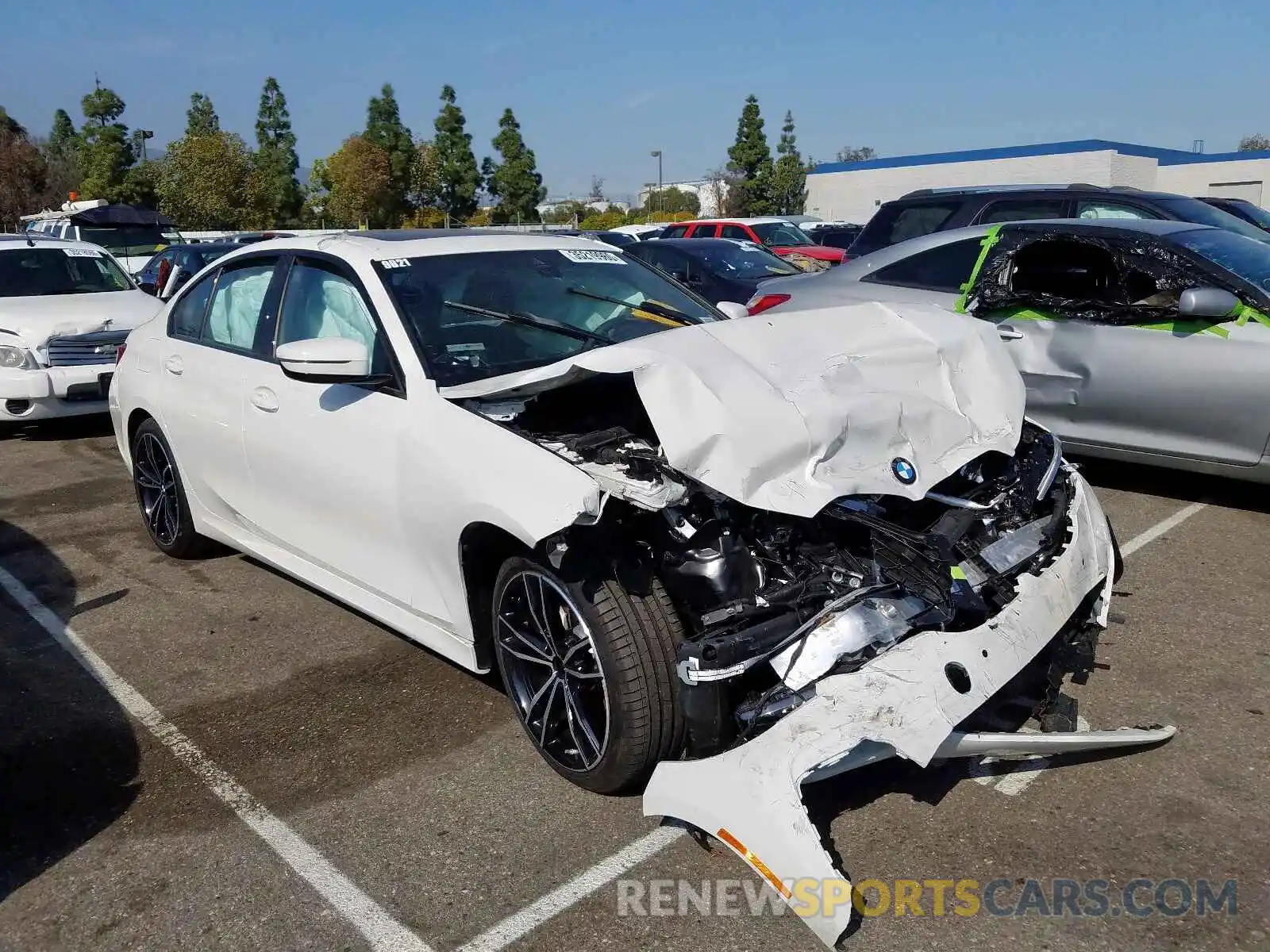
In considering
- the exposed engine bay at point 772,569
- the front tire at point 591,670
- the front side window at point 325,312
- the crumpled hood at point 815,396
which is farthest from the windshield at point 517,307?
the front tire at point 591,670

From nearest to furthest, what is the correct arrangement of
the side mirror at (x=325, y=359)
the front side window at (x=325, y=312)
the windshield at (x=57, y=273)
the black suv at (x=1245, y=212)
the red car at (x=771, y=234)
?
the side mirror at (x=325, y=359)
the front side window at (x=325, y=312)
the windshield at (x=57, y=273)
the black suv at (x=1245, y=212)
the red car at (x=771, y=234)

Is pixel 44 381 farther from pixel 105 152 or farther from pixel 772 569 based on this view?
pixel 105 152

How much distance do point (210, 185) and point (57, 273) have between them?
123ft

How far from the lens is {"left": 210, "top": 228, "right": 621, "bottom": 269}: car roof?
4246 millimetres

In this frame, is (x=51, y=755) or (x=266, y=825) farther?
(x=51, y=755)

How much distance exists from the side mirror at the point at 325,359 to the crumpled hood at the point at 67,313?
19.5ft

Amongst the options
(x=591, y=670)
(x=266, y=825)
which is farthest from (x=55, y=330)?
(x=591, y=670)

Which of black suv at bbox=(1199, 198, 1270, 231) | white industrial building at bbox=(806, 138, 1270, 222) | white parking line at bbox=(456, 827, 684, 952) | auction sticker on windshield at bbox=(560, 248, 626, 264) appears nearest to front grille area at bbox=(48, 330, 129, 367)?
auction sticker on windshield at bbox=(560, 248, 626, 264)

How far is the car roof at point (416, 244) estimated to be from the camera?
4246 millimetres

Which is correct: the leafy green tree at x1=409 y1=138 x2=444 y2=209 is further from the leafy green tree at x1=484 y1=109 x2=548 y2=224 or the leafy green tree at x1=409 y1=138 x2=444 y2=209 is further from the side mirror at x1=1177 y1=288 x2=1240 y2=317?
the side mirror at x1=1177 y1=288 x2=1240 y2=317

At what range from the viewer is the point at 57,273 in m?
10.2

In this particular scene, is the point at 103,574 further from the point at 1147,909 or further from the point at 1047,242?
the point at 1047,242

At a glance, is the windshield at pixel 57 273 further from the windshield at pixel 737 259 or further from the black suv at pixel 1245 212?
the black suv at pixel 1245 212

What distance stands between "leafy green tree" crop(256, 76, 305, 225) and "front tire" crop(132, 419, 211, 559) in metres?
47.5
